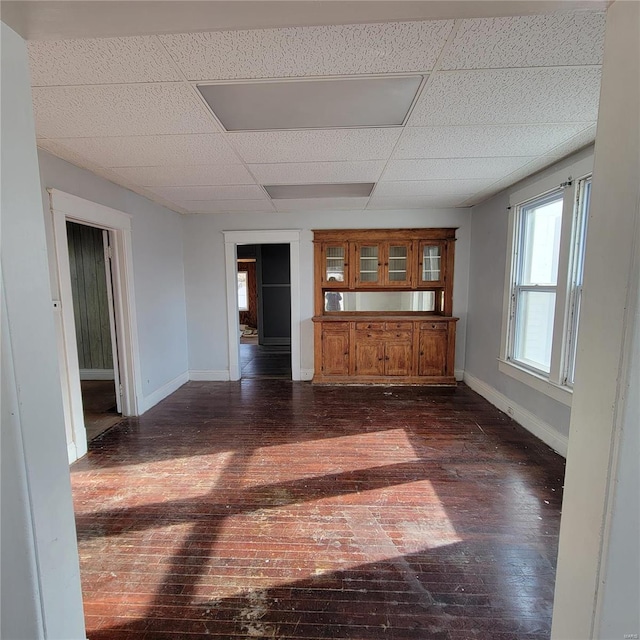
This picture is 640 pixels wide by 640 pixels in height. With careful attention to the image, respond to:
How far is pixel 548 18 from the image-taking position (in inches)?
48.7

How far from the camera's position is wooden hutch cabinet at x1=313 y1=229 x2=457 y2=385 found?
4500 mm

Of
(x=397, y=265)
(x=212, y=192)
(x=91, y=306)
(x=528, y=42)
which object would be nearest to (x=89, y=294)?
(x=91, y=306)

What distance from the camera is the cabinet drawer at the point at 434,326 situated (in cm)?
446

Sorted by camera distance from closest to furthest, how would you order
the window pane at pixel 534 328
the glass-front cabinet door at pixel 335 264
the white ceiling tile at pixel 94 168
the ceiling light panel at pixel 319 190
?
the white ceiling tile at pixel 94 168, the window pane at pixel 534 328, the ceiling light panel at pixel 319 190, the glass-front cabinet door at pixel 335 264

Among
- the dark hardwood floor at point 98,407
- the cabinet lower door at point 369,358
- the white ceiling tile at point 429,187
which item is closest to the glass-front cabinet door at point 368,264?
the cabinet lower door at point 369,358

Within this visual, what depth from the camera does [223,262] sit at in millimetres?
4738

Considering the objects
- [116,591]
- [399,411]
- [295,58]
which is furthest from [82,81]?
[399,411]

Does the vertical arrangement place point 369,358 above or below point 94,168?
below

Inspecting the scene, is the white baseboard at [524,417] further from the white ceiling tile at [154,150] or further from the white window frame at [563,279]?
the white ceiling tile at [154,150]

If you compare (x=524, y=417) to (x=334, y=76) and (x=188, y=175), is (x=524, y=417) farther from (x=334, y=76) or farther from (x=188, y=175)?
(x=188, y=175)

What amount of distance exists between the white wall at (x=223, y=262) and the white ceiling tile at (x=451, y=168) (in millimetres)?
1437

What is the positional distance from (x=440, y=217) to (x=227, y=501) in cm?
429

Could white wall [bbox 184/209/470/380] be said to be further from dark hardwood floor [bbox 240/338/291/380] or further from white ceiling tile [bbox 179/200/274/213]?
dark hardwood floor [bbox 240/338/291/380]

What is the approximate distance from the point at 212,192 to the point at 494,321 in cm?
361
